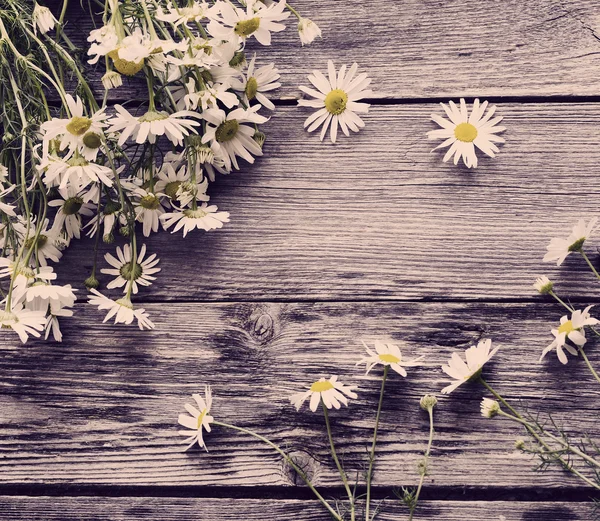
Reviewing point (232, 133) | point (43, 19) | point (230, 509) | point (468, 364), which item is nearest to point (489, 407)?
point (468, 364)

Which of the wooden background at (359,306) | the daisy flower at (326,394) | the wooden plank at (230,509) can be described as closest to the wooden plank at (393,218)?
the wooden background at (359,306)

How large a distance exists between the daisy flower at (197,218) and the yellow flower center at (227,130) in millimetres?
77

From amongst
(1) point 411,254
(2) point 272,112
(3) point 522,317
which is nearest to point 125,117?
(2) point 272,112

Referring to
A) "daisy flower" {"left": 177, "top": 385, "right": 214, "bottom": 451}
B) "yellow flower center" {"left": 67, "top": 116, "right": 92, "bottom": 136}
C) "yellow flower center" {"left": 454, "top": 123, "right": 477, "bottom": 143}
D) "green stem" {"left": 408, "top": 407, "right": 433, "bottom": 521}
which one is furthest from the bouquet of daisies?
"green stem" {"left": 408, "top": 407, "right": 433, "bottom": 521}

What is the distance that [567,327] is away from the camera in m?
0.74

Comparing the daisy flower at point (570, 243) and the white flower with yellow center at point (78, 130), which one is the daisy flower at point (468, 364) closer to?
the daisy flower at point (570, 243)

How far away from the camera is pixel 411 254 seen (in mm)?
784

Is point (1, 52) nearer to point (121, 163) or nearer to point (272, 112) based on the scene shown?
point (121, 163)

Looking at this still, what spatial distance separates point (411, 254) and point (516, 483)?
10.9 inches

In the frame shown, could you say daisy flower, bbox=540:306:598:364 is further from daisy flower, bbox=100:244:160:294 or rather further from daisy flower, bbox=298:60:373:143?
daisy flower, bbox=100:244:160:294

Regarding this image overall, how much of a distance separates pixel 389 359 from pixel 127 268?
0.32m

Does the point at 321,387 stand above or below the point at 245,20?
below

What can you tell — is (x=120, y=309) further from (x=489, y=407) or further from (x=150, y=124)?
(x=489, y=407)

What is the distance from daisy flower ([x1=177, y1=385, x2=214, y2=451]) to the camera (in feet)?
2.45
